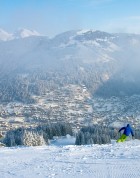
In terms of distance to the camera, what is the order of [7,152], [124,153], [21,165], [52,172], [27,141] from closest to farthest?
[52,172] → [21,165] → [124,153] → [7,152] → [27,141]

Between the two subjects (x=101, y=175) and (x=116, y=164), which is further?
(x=116, y=164)

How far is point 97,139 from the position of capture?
69.6m

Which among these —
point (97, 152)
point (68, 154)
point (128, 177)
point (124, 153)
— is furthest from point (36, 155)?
point (128, 177)

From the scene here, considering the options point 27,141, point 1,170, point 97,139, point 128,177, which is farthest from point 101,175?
point 97,139

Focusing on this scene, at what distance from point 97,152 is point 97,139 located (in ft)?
142

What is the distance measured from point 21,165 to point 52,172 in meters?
3.14

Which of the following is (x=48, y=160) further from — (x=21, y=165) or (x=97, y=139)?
(x=97, y=139)

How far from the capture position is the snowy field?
785 inches

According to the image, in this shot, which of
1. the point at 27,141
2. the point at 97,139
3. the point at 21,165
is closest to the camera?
the point at 21,165

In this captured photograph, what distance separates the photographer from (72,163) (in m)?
22.8

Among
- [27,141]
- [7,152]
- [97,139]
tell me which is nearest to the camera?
[7,152]

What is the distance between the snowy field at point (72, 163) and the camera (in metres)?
19.9

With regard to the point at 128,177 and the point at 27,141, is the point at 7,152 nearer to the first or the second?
the point at 128,177

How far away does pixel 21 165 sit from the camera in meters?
23.2
